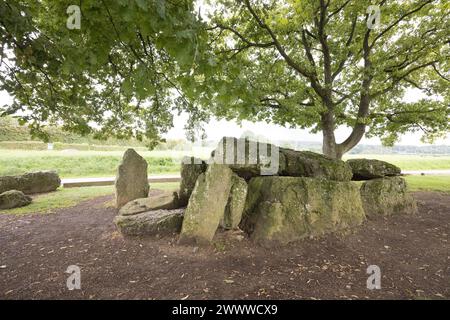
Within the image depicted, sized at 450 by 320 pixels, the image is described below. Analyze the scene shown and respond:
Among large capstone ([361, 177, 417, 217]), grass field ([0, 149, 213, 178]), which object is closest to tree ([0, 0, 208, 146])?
large capstone ([361, 177, 417, 217])

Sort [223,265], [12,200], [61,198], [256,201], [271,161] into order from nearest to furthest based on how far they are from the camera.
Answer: [223,265] → [256,201] → [271,161] → [12,200] → [61,198]

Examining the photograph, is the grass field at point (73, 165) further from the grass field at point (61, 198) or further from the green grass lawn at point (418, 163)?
the green grass lawn at point (418, 163)

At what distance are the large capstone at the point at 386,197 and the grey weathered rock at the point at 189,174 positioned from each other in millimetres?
5315

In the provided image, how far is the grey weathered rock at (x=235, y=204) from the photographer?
577cm

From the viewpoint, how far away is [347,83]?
1046 centimetres

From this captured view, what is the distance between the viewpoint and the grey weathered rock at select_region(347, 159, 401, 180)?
314 inches

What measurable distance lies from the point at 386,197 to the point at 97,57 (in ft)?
28.4

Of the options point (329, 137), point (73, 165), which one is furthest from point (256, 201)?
point (73, 165)

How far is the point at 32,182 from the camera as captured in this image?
37.1 feet

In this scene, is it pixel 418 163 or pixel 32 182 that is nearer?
pixel 32 182

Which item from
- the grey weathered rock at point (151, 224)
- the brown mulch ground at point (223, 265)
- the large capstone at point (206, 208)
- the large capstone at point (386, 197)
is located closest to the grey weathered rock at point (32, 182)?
the brown mulch ground at point (223, 265)

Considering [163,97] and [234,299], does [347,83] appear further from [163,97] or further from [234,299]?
[234,299]

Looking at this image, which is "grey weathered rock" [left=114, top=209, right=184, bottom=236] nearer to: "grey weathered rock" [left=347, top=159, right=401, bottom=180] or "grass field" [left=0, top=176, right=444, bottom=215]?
"grass field" [left=0, top=176, right=444, bottom=215]

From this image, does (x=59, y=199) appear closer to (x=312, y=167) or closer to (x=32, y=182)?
(x=32, y=182)
